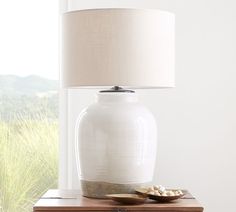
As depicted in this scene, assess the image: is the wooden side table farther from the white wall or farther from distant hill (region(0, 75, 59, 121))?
distant hill (region(0, 75, 59, 121))

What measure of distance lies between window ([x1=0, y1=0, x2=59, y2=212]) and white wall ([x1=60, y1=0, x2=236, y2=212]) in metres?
0.17

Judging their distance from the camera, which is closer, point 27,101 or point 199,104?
point 199,104

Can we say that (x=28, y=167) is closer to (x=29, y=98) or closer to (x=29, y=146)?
(x=29, y=146)

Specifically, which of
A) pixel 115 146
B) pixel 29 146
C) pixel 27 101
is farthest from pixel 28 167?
pixel 115 146

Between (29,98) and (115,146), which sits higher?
(29,98)

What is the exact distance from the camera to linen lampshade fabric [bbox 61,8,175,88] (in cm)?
230

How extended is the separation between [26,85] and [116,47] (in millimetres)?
875

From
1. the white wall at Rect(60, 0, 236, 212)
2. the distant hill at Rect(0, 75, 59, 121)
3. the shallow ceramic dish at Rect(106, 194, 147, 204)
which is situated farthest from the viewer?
the distant hill at Rect(0, 75, 59, 121)

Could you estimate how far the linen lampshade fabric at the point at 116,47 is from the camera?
230 cm

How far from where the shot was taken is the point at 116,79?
2.30 m

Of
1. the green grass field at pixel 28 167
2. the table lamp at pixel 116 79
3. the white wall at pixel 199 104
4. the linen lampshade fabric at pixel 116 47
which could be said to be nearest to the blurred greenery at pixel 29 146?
the green grass field at pixel 28 167

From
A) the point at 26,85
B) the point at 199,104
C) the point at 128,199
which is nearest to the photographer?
the point at 128,199

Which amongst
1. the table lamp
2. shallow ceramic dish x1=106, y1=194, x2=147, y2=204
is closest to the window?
the table lamp

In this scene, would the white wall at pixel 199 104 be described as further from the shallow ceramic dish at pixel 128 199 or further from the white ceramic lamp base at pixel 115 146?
the shallow ceramic dish at pixel 128 199
